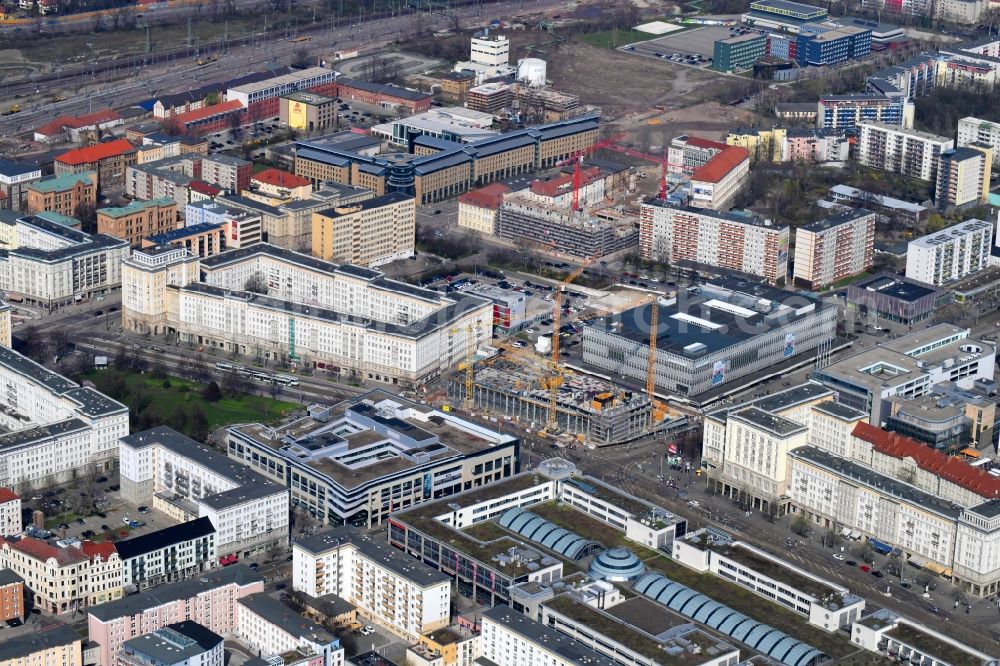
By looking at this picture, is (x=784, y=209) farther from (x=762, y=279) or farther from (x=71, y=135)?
(x=71, y=135)

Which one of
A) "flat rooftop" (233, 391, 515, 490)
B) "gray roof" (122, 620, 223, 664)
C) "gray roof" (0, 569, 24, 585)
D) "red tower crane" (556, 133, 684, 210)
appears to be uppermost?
"red tower crane" (556, 133, 684, 210)

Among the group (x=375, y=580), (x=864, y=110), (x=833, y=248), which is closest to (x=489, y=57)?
(x=864, y=110)

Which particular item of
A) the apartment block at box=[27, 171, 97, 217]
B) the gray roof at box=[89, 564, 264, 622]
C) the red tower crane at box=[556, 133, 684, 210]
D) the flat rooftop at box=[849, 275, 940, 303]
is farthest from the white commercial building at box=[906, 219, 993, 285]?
the gray roof at box=[89, 564, 264, 622]

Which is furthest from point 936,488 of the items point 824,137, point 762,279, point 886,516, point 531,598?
point 824,137

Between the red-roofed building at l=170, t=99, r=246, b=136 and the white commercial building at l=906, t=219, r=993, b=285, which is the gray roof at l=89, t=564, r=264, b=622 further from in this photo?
the red-roofed building at l=170, t=99, r=246, b=136

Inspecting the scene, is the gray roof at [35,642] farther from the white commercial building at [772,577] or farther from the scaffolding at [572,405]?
the scaffolding at [572,405]

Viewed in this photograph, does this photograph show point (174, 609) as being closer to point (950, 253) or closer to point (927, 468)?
point (927, 468)
